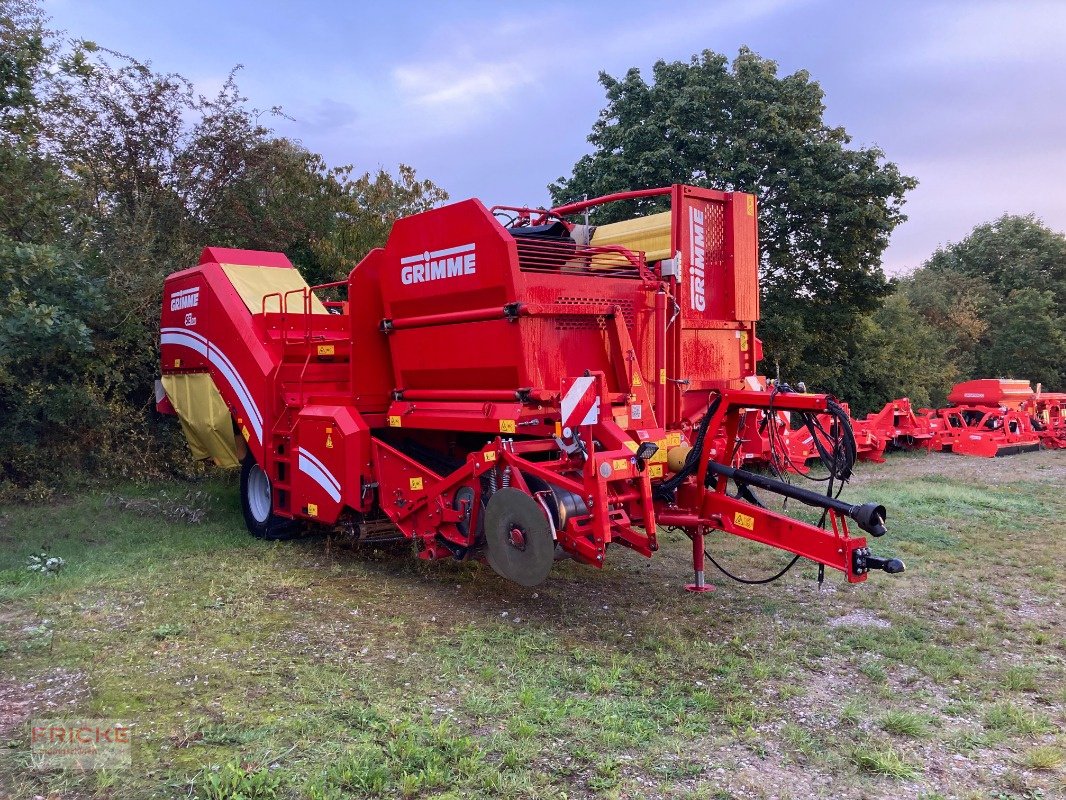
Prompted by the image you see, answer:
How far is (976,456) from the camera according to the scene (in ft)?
50.2

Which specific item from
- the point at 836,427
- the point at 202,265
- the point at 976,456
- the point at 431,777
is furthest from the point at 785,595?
the point at 976,456

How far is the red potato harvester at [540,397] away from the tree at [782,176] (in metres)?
10.2

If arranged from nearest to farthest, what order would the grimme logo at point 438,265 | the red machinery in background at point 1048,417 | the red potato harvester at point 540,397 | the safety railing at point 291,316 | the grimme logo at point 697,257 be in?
the red potato harvester at point 540,397 → the grimme logo at point 438,265 → the grimme logo at point 697,257 → the safety railing at point 291,316 → the red machinery in background at point 1048,417

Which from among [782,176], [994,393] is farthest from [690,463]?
[994,393]

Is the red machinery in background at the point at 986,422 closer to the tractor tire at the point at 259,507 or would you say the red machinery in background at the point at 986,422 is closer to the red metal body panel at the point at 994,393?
the red metal body panel at the point at 994,393

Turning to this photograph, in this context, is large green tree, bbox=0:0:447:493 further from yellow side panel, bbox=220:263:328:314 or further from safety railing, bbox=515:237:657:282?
safety railing, bbox=515:237:657:282

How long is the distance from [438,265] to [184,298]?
399 cm

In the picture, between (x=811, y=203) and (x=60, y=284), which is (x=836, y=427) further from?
(x=811, y=203)

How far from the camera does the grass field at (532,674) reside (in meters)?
3.26

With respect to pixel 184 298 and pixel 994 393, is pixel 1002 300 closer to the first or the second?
pixel 994 393

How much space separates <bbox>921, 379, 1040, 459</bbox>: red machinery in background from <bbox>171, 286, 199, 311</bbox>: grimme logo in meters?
13.6

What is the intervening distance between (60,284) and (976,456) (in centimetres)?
1538

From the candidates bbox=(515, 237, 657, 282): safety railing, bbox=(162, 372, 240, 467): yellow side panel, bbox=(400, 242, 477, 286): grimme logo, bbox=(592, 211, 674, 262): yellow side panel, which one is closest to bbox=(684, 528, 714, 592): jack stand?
bbox=(515, 237, 657, 282): safety railing

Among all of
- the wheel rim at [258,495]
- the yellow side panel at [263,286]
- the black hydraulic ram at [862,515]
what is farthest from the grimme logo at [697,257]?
the wheel rim at [258,495]
